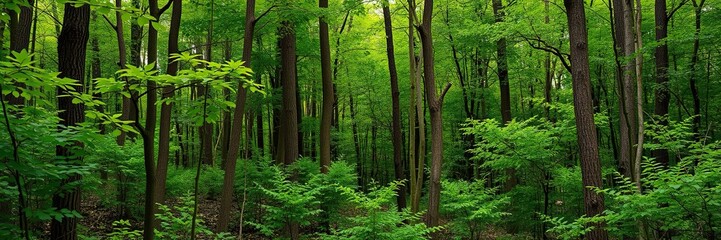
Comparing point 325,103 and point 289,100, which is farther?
point 325,103

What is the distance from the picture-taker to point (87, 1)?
9.25ft

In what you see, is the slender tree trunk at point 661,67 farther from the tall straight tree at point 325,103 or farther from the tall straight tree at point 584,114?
the tall straight tree at point 325,103

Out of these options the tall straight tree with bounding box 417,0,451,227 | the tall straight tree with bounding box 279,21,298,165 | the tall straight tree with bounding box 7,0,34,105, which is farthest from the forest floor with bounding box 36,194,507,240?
the tall straight tree with bounding box 7,0,34,105

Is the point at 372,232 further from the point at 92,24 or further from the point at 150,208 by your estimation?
the point at 92,24

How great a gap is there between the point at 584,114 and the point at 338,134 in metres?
14.9

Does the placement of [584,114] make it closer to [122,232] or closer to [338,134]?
[122,232]

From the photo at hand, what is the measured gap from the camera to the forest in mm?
3314

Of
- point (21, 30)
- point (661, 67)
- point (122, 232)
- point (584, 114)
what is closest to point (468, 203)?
point (584, 114)

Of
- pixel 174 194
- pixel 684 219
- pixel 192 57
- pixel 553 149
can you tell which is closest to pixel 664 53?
pixel 553 149

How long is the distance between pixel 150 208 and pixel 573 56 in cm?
616

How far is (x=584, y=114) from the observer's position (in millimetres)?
6344

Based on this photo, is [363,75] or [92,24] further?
[363,75]

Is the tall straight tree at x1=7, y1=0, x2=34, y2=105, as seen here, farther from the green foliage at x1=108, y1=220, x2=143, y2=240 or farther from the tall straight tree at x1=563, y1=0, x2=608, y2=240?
the tall straight tree at x1=563, y1=0, x2=608, y2=240

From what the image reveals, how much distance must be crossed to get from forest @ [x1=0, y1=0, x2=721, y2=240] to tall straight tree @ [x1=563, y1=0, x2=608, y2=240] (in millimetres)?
27
